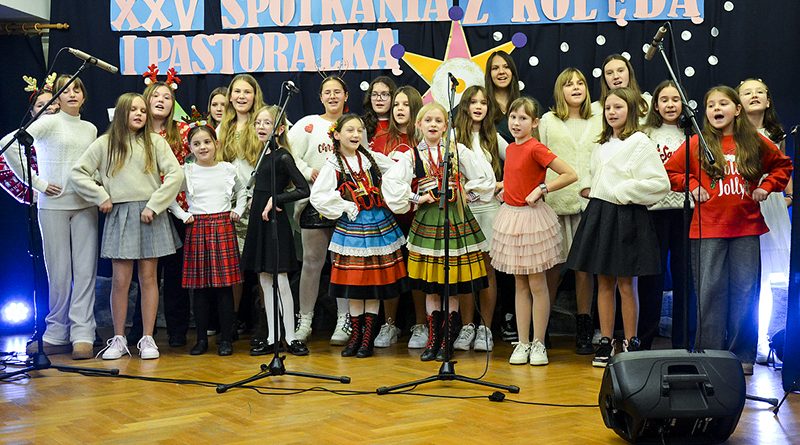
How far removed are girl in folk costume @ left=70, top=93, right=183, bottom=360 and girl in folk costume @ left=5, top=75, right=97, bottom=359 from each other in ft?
0.56

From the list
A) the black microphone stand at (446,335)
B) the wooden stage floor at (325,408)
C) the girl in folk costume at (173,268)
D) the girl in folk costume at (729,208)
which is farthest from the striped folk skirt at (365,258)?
the girl in folk costume at (729,208)

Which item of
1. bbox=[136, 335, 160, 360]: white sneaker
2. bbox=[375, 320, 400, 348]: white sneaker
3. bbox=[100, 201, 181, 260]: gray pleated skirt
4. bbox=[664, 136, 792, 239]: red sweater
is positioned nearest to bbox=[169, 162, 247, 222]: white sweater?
bbox=[100, 201, 181, 260]: gray pleated skirt

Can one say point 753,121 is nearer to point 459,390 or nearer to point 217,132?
point 459,390

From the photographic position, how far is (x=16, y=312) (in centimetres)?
591

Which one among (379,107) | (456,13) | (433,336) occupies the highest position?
(456,13)

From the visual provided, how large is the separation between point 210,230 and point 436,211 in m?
1.22

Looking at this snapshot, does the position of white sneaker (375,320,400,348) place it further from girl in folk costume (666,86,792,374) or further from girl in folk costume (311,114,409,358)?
girl in folk costume (666,86,792,374)

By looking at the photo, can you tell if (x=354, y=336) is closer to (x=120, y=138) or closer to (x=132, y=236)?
(x=132, y=236)

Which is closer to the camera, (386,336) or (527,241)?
(527,241)

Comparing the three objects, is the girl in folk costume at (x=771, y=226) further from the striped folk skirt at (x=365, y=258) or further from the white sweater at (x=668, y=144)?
the striped folk skirt at (x=365, y=258)

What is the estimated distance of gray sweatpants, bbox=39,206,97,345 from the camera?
470cm

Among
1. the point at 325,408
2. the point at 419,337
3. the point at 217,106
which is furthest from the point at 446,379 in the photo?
the point at 217,106

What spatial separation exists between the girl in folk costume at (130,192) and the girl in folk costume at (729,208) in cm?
260

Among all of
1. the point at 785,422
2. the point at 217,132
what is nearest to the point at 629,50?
the point at 217,132
